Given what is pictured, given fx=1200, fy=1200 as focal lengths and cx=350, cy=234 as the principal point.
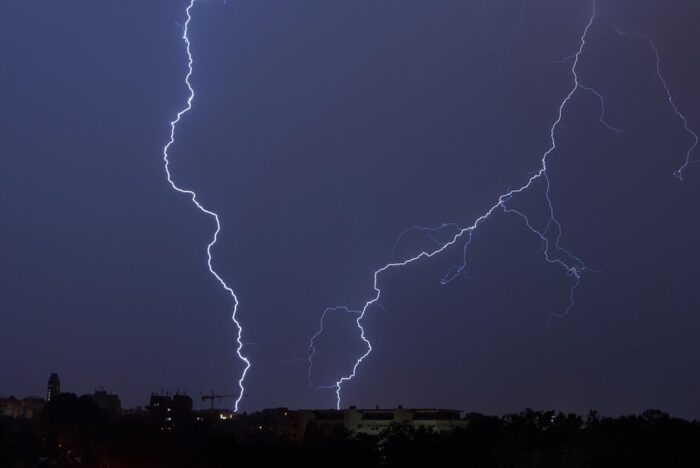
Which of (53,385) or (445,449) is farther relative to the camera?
(53,385)

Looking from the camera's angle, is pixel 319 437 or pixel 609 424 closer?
pixel 609 424

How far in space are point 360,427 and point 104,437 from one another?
20707 millimetres

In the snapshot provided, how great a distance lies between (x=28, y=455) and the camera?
5194 cm

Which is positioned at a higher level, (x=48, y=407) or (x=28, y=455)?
(x=48, y=407)

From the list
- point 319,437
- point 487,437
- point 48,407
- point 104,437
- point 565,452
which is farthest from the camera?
point 48,407

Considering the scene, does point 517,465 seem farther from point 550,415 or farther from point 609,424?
point 609,424

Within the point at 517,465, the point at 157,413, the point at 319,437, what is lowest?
the point at 517,465

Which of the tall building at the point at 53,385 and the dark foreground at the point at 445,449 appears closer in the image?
the dark foreground at the point at 445,449

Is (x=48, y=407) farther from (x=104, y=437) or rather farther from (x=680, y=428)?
(x=680, y=428)

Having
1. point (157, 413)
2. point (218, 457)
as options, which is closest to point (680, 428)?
point (218, 457)

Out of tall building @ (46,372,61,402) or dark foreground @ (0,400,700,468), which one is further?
tall building @ (46,372,61,402)

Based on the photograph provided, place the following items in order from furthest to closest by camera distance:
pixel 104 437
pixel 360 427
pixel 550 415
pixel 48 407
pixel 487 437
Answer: pixel 48 407 < pixel 360 427 < pixel 104 437 < pixel 487 437 < pixel 550 415

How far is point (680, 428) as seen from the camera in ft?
147

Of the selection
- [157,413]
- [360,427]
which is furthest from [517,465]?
[157,413]
